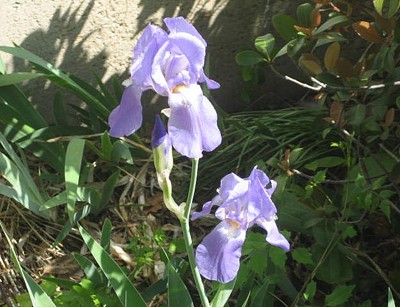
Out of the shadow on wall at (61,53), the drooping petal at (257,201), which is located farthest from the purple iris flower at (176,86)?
the shadow on wall at (61,53)

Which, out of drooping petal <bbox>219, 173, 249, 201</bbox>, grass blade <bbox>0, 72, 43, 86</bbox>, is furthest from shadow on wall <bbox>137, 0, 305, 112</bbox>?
drooping petal <bbox>219, 173, 249, 201</bbox>

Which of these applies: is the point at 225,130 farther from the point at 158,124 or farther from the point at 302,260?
the point at 158,124

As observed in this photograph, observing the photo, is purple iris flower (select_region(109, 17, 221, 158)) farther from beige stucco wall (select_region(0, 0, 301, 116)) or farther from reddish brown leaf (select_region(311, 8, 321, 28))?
beige stucco wall (select_region(0, 0, 301, 116))

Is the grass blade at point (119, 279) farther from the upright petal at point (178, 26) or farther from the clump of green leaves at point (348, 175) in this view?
the upright petal at point (178, 26)

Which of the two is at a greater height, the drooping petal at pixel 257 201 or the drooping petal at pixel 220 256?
the drooping petal at pixel 257 201

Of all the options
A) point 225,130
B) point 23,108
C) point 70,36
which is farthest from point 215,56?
point 23,108

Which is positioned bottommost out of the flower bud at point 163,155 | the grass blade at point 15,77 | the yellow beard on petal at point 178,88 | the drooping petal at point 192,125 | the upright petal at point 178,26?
the grass blade at point 15,77
